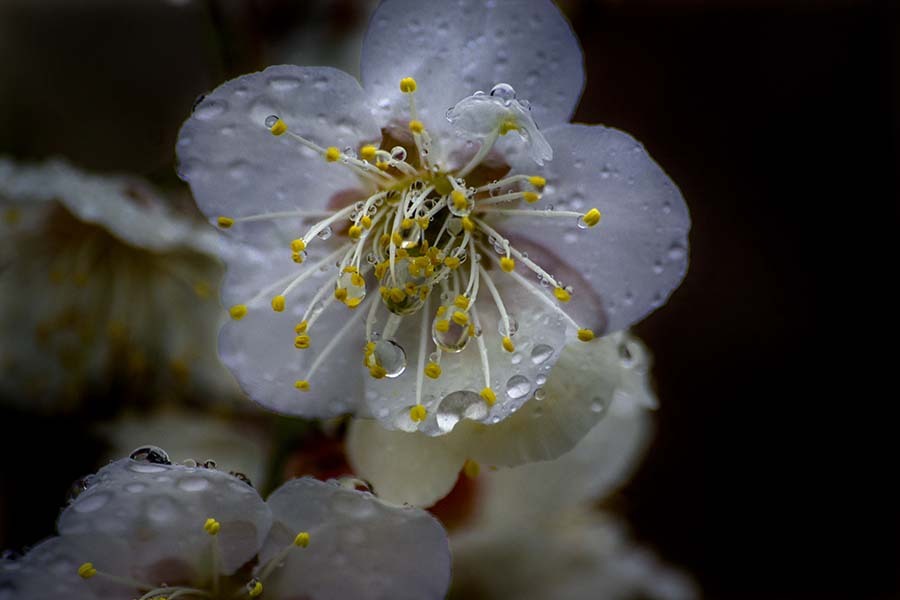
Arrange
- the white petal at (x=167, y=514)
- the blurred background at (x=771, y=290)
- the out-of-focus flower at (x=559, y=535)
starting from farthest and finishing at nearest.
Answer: the blurred background at (x=771, y=290) → the out-of-focus flower at (x=559, y=535) → the white petal at (x=167, y=514)

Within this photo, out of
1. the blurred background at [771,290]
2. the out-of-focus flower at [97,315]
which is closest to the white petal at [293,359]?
the out-of-focus flower at [97,315]

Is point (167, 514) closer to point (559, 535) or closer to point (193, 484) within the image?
point (193, 484)

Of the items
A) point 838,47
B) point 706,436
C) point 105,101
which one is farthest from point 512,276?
point 838,47

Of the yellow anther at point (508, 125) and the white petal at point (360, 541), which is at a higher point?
the yellow anther at point (508, 125)

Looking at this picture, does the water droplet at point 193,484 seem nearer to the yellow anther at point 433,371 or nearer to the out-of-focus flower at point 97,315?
the yellow anther at point 433,371

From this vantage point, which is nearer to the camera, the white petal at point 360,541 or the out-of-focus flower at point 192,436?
the white petal at point 360,541

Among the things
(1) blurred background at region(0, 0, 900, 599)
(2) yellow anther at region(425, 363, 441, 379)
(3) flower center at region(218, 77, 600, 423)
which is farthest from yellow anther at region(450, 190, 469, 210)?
(1) blurred background at region(0, 0, 900, 599)

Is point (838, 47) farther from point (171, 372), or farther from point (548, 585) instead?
point (171, 372)

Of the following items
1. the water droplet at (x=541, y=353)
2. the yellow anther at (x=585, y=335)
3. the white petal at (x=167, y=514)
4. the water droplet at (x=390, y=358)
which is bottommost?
the white petal at (x=167, y=514)
